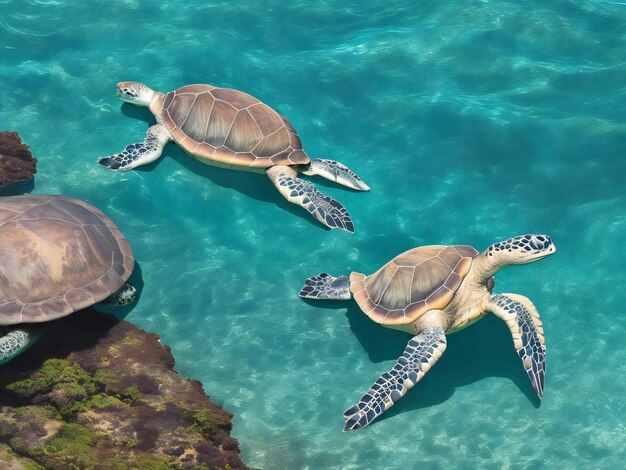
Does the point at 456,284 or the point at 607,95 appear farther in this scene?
the point at 607,95

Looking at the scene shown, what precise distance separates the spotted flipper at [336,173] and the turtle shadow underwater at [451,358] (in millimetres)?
2085

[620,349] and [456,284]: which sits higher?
[456,284]

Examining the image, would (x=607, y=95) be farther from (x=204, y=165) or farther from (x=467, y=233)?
(x=204, y=165)

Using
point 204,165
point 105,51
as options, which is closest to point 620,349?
point 204,165

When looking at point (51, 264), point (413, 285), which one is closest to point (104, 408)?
point (51, 264)

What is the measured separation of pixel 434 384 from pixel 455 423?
55cm

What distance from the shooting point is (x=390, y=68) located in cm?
1324

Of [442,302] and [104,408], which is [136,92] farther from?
[442,302]

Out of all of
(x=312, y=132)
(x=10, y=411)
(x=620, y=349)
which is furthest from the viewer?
(x=312, y=132)

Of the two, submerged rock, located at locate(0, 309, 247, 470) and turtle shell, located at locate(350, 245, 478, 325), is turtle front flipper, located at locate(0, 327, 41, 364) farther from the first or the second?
turtle shell, located at locate(350, 245, 478, 325)

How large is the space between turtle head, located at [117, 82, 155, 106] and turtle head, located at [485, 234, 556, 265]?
5.84 meters

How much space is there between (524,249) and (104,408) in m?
4.70

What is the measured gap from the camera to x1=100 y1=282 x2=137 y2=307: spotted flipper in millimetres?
9281

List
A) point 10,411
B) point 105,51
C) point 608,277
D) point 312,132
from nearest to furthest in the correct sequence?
point 10,411, point 608,277, point 312,132, point 105,51
